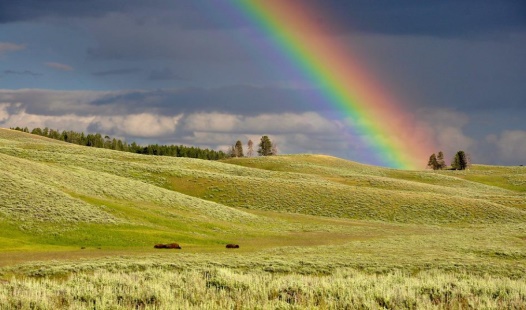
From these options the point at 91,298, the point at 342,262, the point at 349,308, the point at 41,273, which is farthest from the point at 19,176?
the point at 349,308

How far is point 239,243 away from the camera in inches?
2173

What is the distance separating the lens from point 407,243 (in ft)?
194

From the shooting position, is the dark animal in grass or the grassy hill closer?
the dark animal in grass

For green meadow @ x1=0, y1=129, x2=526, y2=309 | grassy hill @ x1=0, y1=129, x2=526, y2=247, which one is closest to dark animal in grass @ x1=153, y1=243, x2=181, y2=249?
green meadow @ x1=0, y1=129, x2=526, y2=309

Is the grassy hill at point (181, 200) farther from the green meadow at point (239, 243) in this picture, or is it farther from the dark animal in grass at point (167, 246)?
the dark animal in grass at point (167, 246)

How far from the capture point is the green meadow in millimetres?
21719

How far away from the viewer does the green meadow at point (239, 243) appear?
21719mm

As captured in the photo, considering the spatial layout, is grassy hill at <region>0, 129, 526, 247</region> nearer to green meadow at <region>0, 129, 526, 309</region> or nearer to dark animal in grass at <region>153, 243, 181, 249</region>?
green meadow at <region>0, 129, 526, 309</region>

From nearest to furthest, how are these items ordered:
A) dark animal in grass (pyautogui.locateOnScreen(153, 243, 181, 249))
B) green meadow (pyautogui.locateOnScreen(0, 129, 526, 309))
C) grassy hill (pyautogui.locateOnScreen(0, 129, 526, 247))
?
green meadow (pyautogui.locateOnScreen(0, 129, 526, 309)), dark animal in grass (pyautogui.locateOnScreen(153, 243, 181, 249)), grassy hill (pyautogui.locateOnScreen(0, 129, 526, 247))

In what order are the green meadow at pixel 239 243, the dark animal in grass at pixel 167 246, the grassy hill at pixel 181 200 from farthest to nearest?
the grassy hill at pixel 181 200 < the dark animal in grass at pixel 167 246 < the green meadow at pixel 239 243

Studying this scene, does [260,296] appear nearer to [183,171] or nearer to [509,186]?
[183,171]

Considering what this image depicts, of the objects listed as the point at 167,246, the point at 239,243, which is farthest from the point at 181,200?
the point at 167,246

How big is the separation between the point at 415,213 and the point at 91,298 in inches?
3193

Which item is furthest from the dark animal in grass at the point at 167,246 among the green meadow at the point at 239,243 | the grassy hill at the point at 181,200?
the grassy hill at the point at 181,200
